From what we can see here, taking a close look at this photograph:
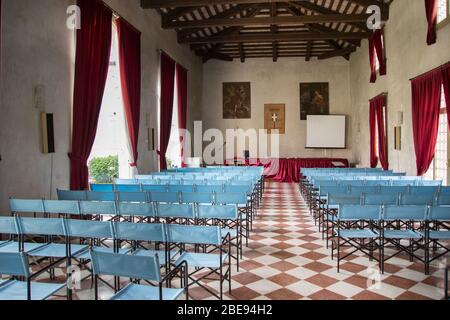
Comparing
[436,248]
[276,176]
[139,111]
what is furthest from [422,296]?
[276,176]

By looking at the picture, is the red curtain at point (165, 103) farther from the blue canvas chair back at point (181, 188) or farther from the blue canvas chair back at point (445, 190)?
the blue canvas chair back at point (445, 190)

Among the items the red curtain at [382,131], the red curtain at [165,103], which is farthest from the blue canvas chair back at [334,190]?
the red curtain at [382,131]

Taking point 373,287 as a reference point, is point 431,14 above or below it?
above

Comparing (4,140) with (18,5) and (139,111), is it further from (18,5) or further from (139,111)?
(139,111)

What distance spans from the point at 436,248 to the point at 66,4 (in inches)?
314

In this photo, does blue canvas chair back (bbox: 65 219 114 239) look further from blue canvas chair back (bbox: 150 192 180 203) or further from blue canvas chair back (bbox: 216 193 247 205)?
blue canvas chair back (bbox: 216 193 247 205)

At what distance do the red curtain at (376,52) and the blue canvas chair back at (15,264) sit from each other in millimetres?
13545

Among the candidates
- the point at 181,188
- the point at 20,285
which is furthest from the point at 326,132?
the point at 20,285

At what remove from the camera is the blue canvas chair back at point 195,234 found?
361cm

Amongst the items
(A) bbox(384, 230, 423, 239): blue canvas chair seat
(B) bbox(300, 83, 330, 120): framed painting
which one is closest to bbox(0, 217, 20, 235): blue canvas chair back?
(A) bbox(384, 230, 423, 239): blue canvas chair seat

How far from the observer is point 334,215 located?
20.0 ft

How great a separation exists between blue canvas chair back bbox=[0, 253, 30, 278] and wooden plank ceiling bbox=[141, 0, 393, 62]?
10.3 meters

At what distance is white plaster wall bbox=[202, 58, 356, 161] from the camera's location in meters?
20.1
